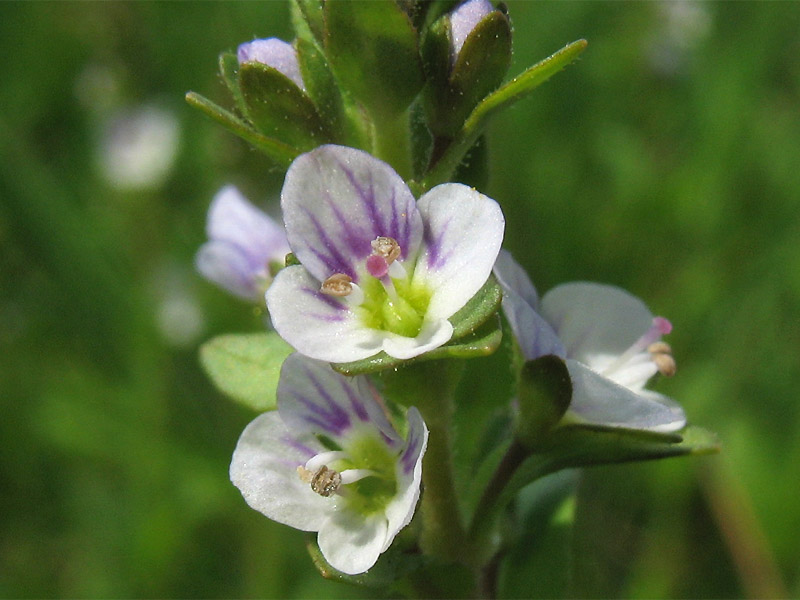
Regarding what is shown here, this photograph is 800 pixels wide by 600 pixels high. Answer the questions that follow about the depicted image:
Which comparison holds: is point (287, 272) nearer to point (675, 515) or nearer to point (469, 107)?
point (469, 107)

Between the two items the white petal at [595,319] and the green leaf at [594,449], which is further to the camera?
the white petal at [595,319]

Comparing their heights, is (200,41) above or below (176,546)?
above

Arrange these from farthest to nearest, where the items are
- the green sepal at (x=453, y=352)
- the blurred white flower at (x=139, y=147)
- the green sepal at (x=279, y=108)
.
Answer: the blurred white flower at (x=139, y=147), the green sepal at (x=279, y=108), the green sepal at (x=453, y=352)

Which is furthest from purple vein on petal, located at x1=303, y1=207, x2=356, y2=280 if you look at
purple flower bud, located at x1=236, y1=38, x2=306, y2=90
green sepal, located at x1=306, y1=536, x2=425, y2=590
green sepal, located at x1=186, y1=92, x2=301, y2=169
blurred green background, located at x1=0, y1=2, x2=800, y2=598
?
blurred green background, located at x1=0, y1=2, x2=800, y2=598

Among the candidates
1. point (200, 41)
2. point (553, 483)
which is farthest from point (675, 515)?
point (200, 41)

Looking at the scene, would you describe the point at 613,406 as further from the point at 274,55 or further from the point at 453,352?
the point at 274,55

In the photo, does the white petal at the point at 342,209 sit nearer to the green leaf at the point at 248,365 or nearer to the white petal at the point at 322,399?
the white petal at the point at 322,399

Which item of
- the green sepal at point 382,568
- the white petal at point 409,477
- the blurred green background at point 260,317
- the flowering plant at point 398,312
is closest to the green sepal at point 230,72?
the flowering plant at point 398,312
